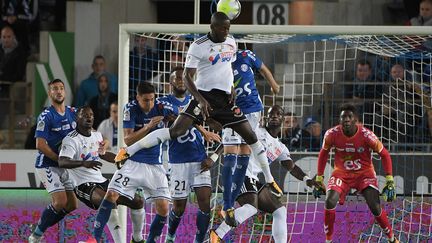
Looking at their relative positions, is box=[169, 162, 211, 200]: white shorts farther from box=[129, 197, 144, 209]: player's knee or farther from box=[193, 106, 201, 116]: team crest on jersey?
box=[193, 106, 201, 116]: team crest on jersey

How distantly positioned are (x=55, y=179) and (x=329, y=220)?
9.64ft

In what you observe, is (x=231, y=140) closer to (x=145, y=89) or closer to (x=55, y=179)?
(x=145, y=89)

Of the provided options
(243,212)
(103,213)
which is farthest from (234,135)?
(103,213)

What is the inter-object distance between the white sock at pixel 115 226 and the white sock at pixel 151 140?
1.10 m

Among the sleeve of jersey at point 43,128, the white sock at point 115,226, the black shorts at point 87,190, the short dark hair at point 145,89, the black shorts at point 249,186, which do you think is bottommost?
the white sock at point 115,226

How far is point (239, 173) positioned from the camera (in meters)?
14.6

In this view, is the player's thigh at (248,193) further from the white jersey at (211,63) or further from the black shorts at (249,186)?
the white jersey at (211,63)

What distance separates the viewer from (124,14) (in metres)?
21.7

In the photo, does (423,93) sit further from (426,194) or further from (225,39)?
(225,39)

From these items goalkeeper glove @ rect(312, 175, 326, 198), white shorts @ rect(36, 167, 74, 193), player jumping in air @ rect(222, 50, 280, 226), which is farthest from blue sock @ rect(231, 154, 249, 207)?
white shorts @ rect(36, 167, 74, 193)

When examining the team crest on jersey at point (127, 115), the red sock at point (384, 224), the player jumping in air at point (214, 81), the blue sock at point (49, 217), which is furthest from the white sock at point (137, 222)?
the red sock at point (384, 224)

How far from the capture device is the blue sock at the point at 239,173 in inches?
573

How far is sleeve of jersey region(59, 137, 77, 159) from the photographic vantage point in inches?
599

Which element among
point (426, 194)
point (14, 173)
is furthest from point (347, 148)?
point (14, 173)
